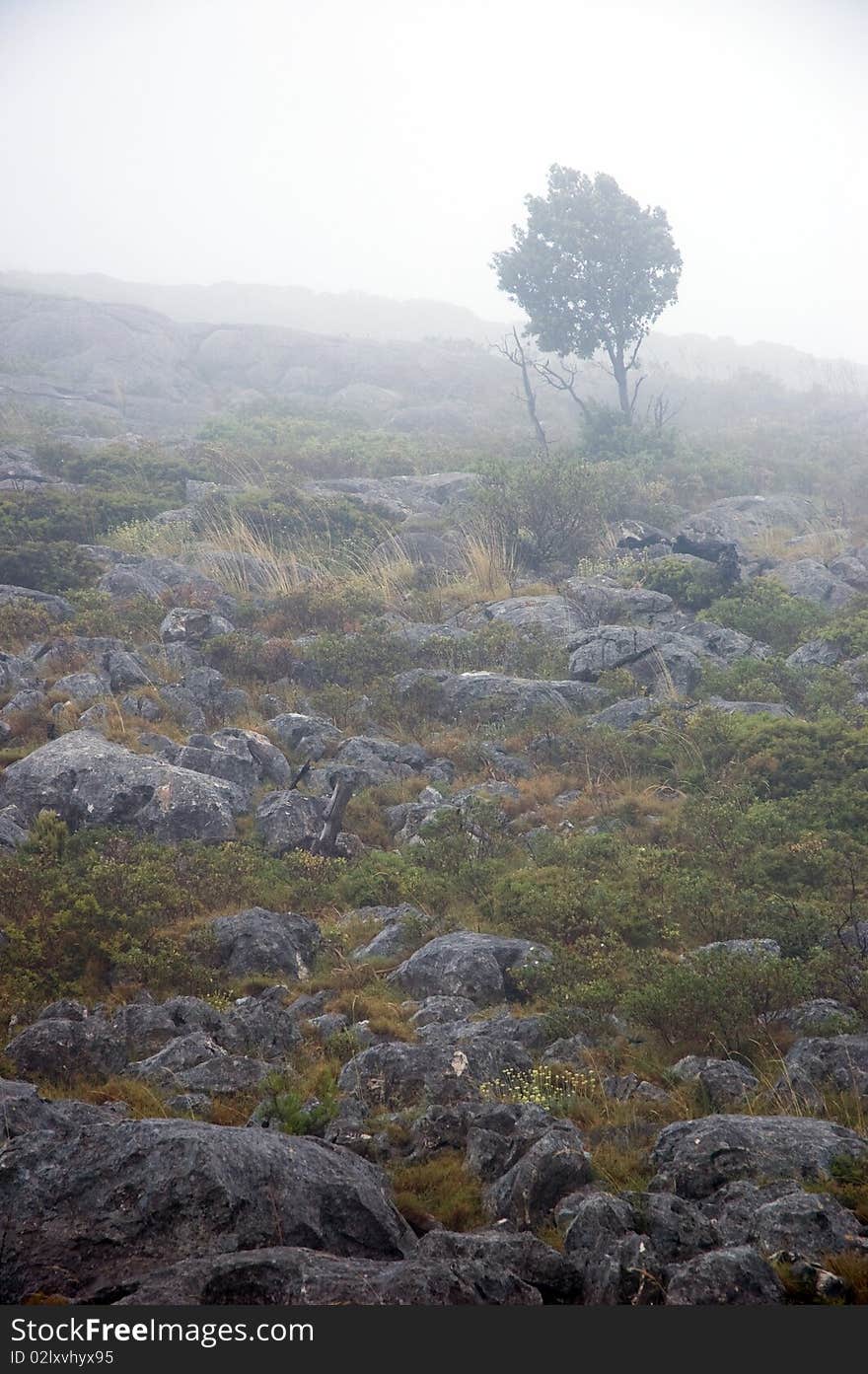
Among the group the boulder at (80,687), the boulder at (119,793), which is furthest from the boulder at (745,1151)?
the boulder at (80,687)

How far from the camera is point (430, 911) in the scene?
8008 millimetres

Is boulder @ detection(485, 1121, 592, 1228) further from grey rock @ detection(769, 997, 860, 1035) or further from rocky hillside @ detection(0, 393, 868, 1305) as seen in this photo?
grey rock @ detection(769, 997, 860, 1035)

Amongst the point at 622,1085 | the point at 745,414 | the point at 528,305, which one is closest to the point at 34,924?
the point at 622,1085

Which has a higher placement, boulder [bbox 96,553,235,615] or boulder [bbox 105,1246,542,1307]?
boulder [bbox 96,553,235,615]

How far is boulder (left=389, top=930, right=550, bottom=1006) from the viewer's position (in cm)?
679

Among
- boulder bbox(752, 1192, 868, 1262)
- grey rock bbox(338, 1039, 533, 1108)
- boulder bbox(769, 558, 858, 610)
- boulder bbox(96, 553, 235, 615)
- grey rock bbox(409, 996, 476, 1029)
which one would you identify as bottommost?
grey rock bbox(409, 996, 476, 1029)

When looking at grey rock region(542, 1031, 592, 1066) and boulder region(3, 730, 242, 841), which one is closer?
grey rock region(542, 1031, 592, 1066)

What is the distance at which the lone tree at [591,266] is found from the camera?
32.0 m

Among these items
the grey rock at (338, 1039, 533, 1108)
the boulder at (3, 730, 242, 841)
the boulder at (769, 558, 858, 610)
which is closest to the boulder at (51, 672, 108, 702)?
the boulder at (3, 730, 242, 841)

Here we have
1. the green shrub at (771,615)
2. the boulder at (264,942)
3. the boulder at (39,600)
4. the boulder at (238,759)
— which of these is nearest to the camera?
the boulder at (264,942)

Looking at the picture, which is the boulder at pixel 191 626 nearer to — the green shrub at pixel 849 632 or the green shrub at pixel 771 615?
the green shrub at pixel 771 615

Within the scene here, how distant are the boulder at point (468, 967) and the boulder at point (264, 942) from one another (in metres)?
0.87

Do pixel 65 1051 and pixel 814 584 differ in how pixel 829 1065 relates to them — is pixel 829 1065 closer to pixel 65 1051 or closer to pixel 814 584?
pixel 65 1051

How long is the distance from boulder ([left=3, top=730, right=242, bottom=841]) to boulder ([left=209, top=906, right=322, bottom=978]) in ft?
5.36
